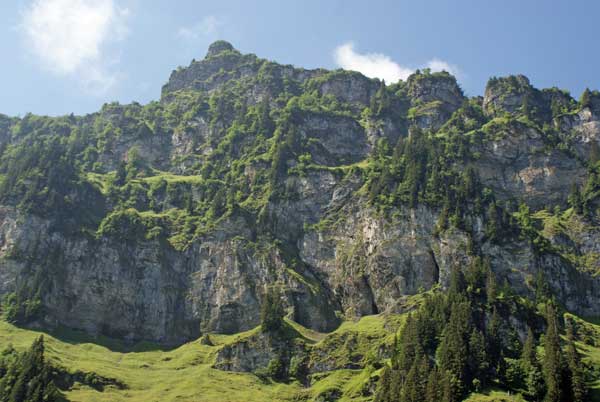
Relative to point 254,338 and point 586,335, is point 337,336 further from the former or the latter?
point 586,335

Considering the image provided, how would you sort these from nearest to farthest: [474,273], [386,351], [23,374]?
[23,374] < [386,351] < [474,273]

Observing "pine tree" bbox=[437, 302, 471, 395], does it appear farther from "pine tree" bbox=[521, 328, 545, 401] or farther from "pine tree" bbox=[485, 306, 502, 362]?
"pine tree" bbox=[521, 328, 545, 401]

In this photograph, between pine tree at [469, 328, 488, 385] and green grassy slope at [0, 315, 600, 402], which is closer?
pine tree at [469, 328, 488, 385]

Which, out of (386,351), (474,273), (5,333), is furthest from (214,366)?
(474,273)

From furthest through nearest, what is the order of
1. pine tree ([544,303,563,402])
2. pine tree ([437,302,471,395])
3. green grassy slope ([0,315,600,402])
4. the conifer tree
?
green grassy slope ([0,315,600,402]) < pine tree ([437,302,471,395]) < the conifer tree < pine tree ([544,303,563,402])

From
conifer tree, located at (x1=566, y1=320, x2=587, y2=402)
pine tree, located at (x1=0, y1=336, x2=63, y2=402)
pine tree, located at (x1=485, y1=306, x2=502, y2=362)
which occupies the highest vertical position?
pine tree, located at (x1=485, y1=306, x2=502, y2=362)

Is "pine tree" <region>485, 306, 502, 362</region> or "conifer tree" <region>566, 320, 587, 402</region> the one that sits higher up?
"pine tree" <region>485, 306, 502, 362</region>

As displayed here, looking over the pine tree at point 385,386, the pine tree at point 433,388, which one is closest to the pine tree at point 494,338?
the pine tree at point 433,388

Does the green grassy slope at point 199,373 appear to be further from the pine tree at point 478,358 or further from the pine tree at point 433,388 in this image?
the pine tree at point 433,388

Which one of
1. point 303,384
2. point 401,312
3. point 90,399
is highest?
point 401,312

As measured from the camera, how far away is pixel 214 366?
7200 inches

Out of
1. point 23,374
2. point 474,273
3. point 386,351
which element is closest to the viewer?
point 23,374

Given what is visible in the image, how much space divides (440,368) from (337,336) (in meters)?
45.6

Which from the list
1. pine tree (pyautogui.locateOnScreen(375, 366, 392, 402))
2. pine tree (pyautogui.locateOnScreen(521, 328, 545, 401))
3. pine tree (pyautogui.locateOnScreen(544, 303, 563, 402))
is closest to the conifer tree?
pine tree (pyautogui.locateOnScreen(544, 303, 563, 402))
